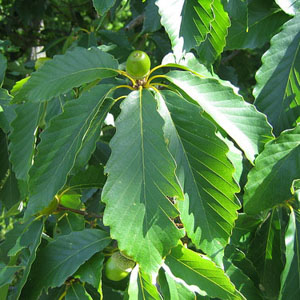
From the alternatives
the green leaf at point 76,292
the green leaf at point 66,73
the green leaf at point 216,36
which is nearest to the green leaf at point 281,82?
the green leaf at point 216,36

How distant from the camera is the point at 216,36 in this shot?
1098 mm

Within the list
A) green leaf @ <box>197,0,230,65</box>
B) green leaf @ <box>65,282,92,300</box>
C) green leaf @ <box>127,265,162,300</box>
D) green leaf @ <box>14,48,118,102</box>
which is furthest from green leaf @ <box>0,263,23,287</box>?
green leaf @ <box>197,0,230,65</box>

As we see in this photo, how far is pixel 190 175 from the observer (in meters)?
0.92

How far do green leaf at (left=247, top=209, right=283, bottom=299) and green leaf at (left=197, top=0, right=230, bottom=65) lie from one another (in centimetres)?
42

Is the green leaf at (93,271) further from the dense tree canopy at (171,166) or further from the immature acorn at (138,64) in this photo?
the immature acorn at (138,64)

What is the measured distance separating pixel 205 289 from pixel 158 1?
609 millimetres

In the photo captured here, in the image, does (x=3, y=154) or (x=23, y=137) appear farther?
Result: (x=3, y=154)

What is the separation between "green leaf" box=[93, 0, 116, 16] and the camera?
0.94m

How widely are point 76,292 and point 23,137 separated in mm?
380

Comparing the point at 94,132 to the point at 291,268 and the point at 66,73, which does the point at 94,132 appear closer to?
the point at 66,73

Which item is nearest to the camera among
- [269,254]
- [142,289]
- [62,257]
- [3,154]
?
[142,289]

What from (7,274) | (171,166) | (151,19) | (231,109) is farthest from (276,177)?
(151,19)

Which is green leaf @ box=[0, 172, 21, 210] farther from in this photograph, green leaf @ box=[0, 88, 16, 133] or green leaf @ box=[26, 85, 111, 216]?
green leaf @ box=[26, 85, 111, 216]

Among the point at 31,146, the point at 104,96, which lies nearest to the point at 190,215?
the point at 104,96
